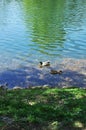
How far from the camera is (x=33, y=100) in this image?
1259cm

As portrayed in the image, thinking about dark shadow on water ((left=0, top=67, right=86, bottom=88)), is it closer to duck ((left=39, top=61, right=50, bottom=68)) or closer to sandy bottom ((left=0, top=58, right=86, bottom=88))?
sandy bottom ((left=0, top=58, right=86, bottom=88))

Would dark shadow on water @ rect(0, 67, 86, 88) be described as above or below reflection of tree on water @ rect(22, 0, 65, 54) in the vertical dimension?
above

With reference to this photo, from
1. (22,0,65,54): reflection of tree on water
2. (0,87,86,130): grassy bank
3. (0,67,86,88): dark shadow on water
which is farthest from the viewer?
(22,0,65,54): reflection of tree on water

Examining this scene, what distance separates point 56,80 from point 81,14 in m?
31.9

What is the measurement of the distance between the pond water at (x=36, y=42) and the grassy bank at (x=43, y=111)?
6828 mm

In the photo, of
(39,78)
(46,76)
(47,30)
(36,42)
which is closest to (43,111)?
(39,78)

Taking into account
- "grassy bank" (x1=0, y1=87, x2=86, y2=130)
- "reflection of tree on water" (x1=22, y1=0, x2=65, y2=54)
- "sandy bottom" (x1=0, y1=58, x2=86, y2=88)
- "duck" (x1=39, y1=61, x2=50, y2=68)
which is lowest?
"reflection of tree on water" (x1=22, y1=0, x2=65, y2=54)

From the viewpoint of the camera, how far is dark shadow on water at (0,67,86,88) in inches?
779

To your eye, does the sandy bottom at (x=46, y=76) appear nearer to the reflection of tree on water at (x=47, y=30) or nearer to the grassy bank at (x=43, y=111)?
the reflection of tree on water at (x=47, y=30)

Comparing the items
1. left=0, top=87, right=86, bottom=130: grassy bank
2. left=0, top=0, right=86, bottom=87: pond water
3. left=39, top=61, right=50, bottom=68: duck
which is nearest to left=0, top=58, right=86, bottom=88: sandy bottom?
left=0, top=0, right=86, bottom=87: pond water

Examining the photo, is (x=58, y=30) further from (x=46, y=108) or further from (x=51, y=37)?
(x=46, y=108)

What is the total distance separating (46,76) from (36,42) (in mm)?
10436

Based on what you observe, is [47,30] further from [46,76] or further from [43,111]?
[43,111]

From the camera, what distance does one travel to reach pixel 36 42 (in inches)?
1224
